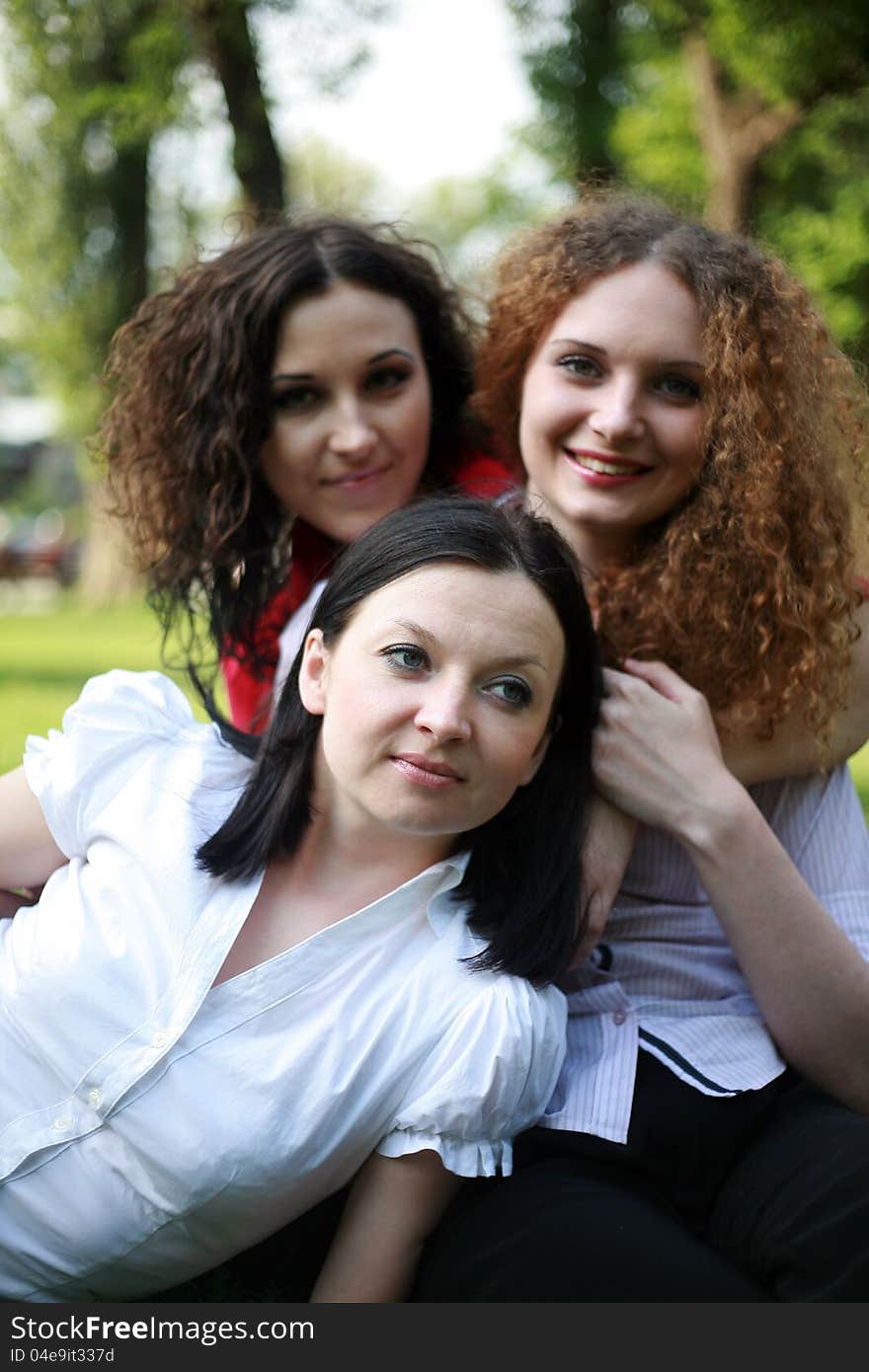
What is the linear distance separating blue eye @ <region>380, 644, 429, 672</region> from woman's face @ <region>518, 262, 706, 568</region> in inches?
31.9

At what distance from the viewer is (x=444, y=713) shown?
2.33 m

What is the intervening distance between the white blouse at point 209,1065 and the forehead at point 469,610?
1.36ft

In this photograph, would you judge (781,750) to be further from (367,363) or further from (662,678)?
(367,363)

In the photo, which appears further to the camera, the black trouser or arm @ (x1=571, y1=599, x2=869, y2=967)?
arm @ (x1=571, y1=599, x2=869, y2=967)

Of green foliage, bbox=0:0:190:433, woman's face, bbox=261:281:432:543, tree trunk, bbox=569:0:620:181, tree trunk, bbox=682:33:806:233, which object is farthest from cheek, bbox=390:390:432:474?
tree trunk, bbox=569:0:620:181

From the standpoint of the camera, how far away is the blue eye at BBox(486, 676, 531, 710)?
2.44 metres

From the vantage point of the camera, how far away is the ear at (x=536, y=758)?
2.58 meters

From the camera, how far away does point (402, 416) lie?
12.0 feet

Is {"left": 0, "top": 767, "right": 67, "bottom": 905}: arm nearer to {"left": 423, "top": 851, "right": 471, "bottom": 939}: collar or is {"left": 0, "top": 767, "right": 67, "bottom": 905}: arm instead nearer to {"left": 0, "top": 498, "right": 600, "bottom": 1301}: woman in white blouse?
{"left": 0, "top": 498, "right": 600, "bottom": 1301}: woman in white blouse

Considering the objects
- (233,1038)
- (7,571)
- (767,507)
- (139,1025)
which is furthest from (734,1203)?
(7,571)

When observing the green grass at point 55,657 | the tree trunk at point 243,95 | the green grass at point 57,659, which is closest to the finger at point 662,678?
the green grass at point 55,657

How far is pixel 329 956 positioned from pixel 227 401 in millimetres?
1627

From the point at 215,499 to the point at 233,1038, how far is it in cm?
167

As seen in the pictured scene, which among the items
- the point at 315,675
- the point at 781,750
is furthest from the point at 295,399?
the point at 781,750
